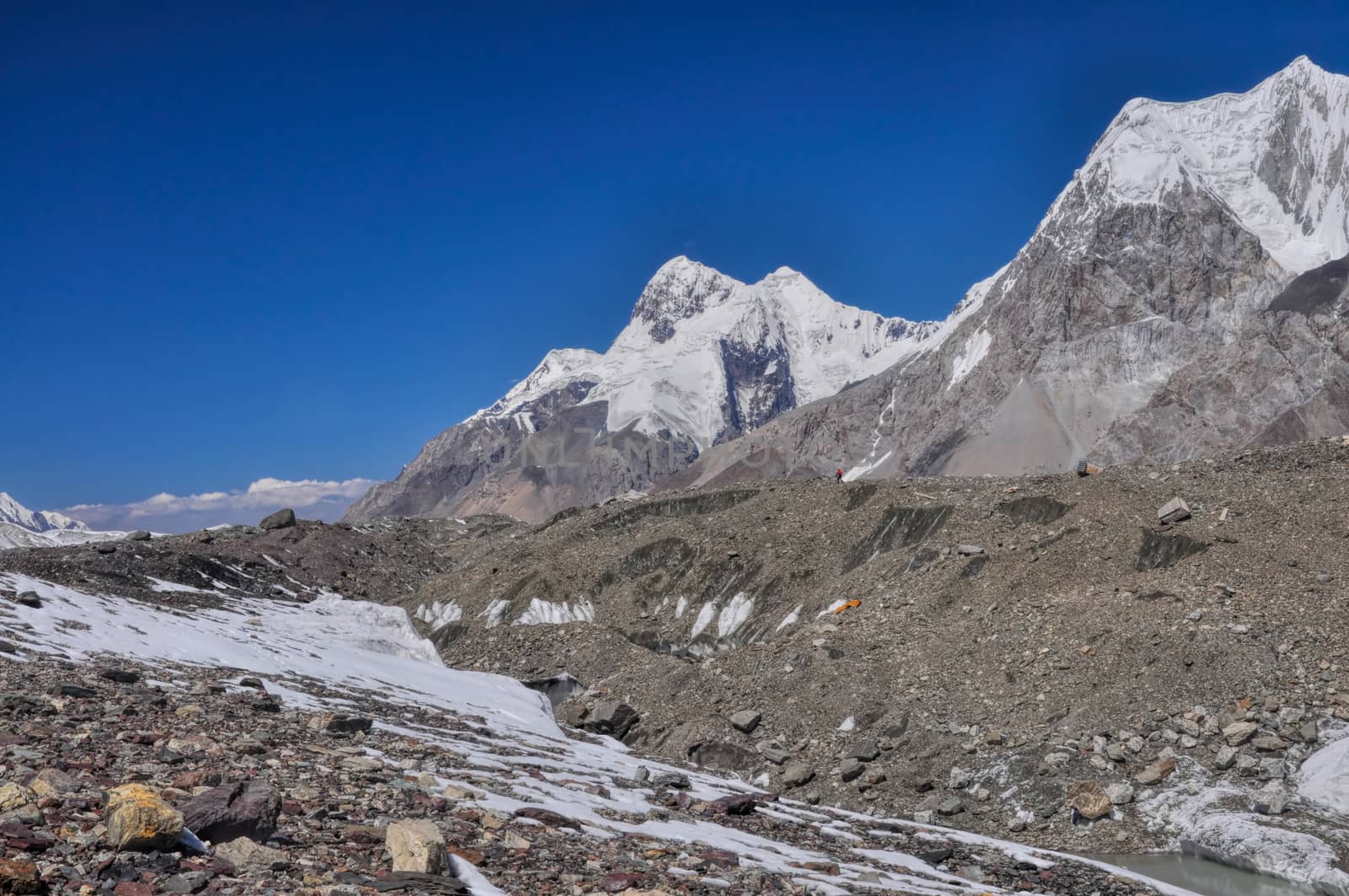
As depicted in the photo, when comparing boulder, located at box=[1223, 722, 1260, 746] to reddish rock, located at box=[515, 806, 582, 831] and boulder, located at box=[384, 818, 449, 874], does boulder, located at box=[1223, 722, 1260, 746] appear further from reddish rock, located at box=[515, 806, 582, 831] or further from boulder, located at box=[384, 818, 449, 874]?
boulder, located at box=[384, 818, 449, 874]

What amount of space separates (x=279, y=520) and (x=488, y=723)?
51008 millimetres

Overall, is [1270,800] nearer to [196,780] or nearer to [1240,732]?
[1240,732]

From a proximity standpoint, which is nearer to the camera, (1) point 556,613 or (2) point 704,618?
(2) point 704,618

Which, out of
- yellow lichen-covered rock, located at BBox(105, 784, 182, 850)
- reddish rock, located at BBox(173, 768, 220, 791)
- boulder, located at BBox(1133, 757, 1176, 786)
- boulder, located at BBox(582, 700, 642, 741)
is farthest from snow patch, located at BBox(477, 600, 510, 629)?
yellow lichen-covered rock, located at BBox(105, 784, 182, 850)

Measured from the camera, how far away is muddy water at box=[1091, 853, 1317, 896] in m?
15.8

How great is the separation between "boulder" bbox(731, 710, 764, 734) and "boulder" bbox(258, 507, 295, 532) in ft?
160

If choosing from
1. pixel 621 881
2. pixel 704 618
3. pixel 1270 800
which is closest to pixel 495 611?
pixel 704 618

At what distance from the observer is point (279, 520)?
216ft

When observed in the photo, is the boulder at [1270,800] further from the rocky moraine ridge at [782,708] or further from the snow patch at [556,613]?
the snow patch at [556,613]

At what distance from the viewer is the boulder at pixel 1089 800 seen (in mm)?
18625

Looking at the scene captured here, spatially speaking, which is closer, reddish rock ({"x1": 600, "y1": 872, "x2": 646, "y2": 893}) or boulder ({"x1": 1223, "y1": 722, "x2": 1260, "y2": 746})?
reddish rock ({"x1": 600, "y1": 872, "x2": 646, "y2": 893})

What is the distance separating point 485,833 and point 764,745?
15.7m

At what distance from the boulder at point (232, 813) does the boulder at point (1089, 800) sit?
16095 mm

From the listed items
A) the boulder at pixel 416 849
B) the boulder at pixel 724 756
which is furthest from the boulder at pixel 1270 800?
the boulder at pixel 416 849
